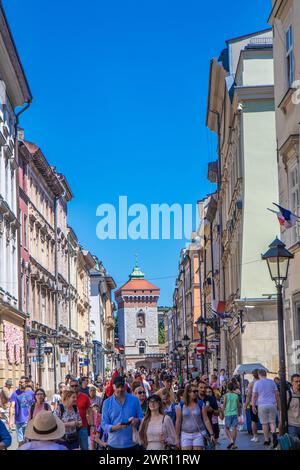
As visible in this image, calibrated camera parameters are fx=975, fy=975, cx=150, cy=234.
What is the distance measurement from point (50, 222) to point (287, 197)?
37.9m

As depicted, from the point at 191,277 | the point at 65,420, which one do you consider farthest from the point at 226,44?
the point at 191,277

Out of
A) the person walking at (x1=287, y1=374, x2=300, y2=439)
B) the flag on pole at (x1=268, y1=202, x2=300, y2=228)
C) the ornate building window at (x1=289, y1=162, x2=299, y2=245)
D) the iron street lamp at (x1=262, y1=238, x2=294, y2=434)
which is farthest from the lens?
the ornate building window at (x1=289, y1=162, x2=299, y2=245)

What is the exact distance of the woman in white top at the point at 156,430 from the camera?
475 inches

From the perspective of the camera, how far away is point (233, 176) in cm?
3991

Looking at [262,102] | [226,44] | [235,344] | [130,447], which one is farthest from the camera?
[226,44]

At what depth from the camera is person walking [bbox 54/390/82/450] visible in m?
13.9

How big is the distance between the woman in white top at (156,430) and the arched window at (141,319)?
546ft

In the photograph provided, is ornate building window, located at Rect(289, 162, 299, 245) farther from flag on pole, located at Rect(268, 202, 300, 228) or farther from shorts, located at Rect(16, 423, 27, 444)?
shorts, located at Rect(16, 423, 27, 444)

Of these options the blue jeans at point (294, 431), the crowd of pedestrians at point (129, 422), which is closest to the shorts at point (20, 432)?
the crowd of pedestrians at point (129, 422)

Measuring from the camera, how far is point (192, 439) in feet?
44.7

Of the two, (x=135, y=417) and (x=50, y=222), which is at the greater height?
(x=50, y=222)

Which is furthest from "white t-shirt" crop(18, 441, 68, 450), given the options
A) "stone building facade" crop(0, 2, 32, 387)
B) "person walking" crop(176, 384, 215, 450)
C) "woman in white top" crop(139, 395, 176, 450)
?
"stone building facade" crop(0, 2, 32, 387)

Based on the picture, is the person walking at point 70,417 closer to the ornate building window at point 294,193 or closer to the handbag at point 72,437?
the handbag at point 72,437
